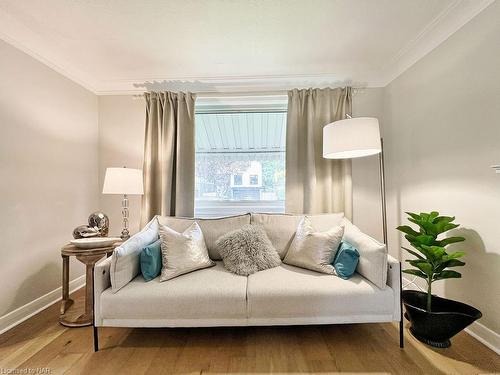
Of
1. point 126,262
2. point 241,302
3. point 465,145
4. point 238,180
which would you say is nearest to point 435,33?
point 465,145

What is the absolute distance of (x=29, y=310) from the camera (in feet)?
6.98

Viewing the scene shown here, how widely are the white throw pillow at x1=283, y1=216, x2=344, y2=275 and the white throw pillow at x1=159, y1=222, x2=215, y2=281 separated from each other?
758mm

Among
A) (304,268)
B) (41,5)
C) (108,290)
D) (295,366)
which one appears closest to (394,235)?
(304,268)

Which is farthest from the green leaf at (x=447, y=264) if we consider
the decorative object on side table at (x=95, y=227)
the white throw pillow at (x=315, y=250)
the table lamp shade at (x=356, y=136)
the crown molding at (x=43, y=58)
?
the crown molding at (x=43, y=58)

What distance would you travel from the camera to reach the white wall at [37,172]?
78.1 inches

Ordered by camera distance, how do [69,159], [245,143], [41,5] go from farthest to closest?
[245,143] < [69,159] < [41,5]

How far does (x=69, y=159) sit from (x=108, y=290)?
1.65 m

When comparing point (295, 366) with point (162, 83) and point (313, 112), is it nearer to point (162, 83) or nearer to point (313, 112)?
point (313, 112)

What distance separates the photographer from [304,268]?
6.64 ft

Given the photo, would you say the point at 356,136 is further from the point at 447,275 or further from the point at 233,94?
the point at 233,94

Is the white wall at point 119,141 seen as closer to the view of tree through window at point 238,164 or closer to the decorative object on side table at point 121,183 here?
the decorative object on side table at point 121,183

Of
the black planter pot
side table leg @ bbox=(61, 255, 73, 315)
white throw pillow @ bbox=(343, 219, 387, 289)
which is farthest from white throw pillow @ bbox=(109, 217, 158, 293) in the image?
the black planter pot

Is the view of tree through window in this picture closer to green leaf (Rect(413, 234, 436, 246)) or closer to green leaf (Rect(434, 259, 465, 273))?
green leaf (Rect(413, 234, 436, 246))

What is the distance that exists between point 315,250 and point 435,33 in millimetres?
2128
